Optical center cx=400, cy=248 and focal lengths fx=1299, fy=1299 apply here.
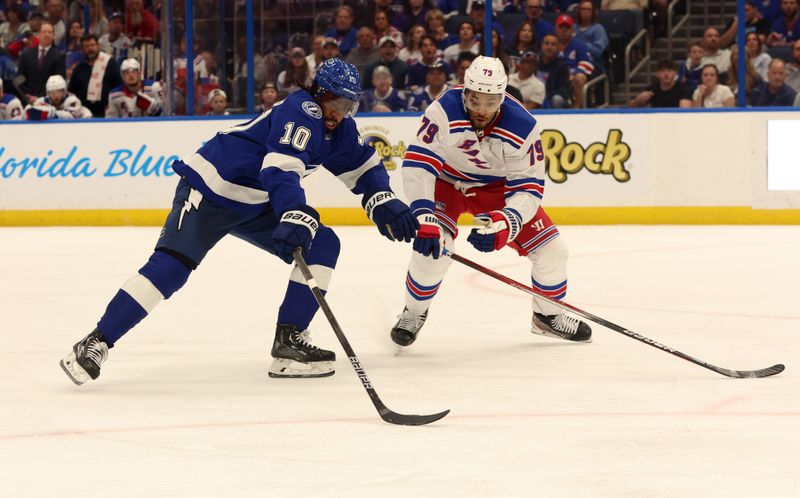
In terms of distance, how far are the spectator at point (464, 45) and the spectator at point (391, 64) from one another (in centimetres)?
37

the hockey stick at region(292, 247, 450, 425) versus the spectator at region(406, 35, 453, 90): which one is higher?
the spectator at region(406, 35, 453, 90)

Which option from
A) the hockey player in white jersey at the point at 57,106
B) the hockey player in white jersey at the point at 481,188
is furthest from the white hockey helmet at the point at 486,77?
the hockey player in white jersey at the point at 57,106

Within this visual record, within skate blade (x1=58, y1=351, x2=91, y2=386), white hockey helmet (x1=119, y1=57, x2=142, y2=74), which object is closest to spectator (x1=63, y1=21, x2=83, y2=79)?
white hockey helmet (x1=119, y1=57, x2=142, y2=74)

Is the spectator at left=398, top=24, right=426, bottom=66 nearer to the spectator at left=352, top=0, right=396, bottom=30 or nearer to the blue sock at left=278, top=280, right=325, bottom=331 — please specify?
the spectator at left=352, top=0, right=396, bottom=30

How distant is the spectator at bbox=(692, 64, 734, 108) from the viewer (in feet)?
33.3

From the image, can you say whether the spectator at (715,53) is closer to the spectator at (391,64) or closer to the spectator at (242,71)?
the spectator at (391,64)

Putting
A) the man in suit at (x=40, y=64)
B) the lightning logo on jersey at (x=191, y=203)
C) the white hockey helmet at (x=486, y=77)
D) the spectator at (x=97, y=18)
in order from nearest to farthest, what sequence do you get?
the lightning logo on jersey at (x=191, y=203) → the white hockey helmet at (x=486, y=77) → the man in suit at (x=40, y=64) → the spectator at (x=97, y=18)

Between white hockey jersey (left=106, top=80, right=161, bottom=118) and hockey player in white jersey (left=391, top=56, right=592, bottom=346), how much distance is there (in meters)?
6.29

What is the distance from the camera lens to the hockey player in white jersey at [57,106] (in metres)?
10.9

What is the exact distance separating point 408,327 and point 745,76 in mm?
6074

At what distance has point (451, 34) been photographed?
1067 centimetres

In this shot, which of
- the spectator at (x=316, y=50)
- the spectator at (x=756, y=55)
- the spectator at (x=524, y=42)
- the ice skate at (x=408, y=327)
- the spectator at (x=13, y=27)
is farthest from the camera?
the spectator at (x=13, y=27)

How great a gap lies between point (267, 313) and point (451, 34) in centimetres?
534

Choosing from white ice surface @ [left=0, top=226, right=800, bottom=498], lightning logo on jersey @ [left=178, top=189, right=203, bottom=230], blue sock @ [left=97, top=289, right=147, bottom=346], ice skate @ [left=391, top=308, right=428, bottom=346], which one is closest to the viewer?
white ice surface @ [left=0, top=226, right=800, bottom=498]
